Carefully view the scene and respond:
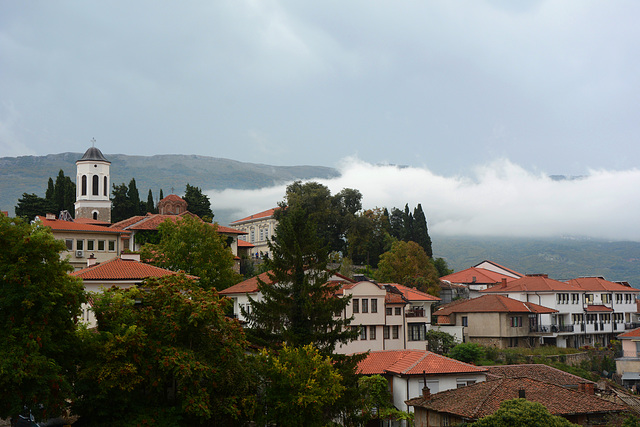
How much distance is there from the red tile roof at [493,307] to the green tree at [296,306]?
29.8m

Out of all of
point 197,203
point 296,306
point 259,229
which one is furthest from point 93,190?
point 296,306

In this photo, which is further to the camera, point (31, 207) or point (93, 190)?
point (93, 190)

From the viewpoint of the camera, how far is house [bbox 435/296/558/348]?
61.5 m

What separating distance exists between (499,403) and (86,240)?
48.2m

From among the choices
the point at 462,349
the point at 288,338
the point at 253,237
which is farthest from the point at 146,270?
the point at 253,237

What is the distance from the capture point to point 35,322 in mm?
23016

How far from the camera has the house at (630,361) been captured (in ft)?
197

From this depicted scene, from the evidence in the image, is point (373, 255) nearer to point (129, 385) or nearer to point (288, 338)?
point (288, 338)

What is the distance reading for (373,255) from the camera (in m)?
91.1

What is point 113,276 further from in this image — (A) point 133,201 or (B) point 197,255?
(A) point 133,201

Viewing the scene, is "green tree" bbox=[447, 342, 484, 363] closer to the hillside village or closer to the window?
the hillside village

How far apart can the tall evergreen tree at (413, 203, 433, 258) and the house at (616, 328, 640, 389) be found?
34.2 m

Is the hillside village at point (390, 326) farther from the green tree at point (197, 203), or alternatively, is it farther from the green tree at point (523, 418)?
the green tree at point (523, 418)

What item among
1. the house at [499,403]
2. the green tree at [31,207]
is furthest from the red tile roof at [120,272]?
the green tree at [31,207]
